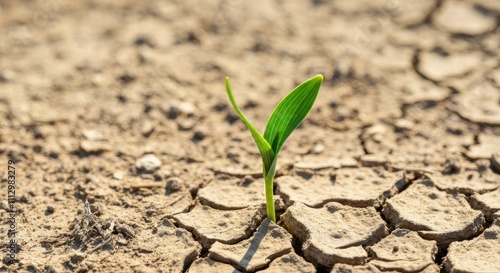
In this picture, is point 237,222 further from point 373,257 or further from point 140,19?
point 140,19

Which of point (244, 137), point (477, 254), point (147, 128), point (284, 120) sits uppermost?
point (284, 120)

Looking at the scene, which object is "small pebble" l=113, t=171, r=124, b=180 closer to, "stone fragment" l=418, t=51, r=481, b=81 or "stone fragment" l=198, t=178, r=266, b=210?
"stone fragment" l=198, t=178, r=266, b=210

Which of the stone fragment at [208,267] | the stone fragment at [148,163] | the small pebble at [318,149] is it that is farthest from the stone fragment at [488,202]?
the stone fragment at [148,163]

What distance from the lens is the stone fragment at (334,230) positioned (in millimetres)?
2359

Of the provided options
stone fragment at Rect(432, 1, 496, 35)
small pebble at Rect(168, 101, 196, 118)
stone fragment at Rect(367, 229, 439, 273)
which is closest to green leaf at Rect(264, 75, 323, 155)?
stone fragment at Rect(367, 229, 439, 273)

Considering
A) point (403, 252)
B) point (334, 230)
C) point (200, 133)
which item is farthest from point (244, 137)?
point (403, 252)

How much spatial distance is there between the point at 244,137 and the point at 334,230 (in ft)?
2.87

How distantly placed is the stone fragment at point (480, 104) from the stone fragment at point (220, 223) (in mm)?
1325

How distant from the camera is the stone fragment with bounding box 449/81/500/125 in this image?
3.27 meters

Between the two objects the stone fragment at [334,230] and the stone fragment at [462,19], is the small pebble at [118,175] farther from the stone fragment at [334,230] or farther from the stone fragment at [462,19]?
the stone fragment at [462,19]

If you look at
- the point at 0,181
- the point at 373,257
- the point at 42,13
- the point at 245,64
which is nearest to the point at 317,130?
the point at 245,64

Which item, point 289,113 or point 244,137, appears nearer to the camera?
point 289,113

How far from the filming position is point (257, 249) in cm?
242

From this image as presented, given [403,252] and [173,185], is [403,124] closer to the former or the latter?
[403,252]
